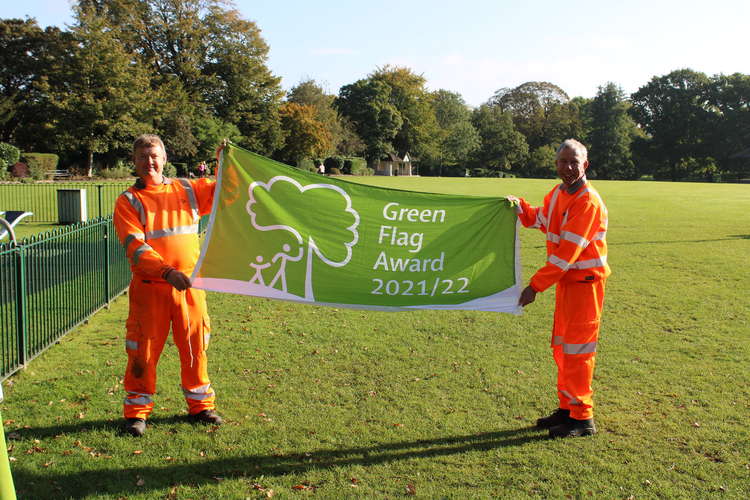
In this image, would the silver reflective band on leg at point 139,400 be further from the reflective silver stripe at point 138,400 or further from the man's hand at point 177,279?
the man's hand at point 177,279

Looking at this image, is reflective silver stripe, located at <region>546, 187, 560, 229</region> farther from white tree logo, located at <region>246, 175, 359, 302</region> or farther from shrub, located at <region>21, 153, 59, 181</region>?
shrub, located at <region>21, 153, 59, 181</region>

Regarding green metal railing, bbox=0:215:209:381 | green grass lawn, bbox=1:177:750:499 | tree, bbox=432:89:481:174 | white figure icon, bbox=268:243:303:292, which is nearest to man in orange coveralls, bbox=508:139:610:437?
green grass lawn, bbox=1:177:750:499

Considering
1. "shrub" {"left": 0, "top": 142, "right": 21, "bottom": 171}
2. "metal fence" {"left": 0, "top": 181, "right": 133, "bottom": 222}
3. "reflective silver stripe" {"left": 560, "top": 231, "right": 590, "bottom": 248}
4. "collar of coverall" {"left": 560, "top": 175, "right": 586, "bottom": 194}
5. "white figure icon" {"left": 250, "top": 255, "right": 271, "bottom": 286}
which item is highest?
"shrub" {"left": 0, "top": 142, "right": 21, "bottom": 171}

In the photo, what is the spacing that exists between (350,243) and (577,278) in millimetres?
2045

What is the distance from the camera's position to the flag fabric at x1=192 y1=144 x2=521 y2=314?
5.54 meters

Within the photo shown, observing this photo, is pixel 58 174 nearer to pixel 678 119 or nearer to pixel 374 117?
pixel 374 117

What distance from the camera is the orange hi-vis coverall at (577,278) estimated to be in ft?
16.7

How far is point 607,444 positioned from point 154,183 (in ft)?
15.0

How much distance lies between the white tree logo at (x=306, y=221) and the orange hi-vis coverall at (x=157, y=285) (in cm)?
57

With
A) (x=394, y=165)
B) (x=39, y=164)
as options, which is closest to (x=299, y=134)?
(x=394, y=165)

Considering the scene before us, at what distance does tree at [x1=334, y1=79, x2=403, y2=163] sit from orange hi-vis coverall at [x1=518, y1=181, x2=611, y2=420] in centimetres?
9970

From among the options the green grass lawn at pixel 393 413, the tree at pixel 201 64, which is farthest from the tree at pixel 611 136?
the green grass lawn at pixel 393 413

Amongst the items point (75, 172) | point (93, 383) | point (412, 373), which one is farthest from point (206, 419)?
point (75, 172)

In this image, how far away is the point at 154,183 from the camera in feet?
17.1
